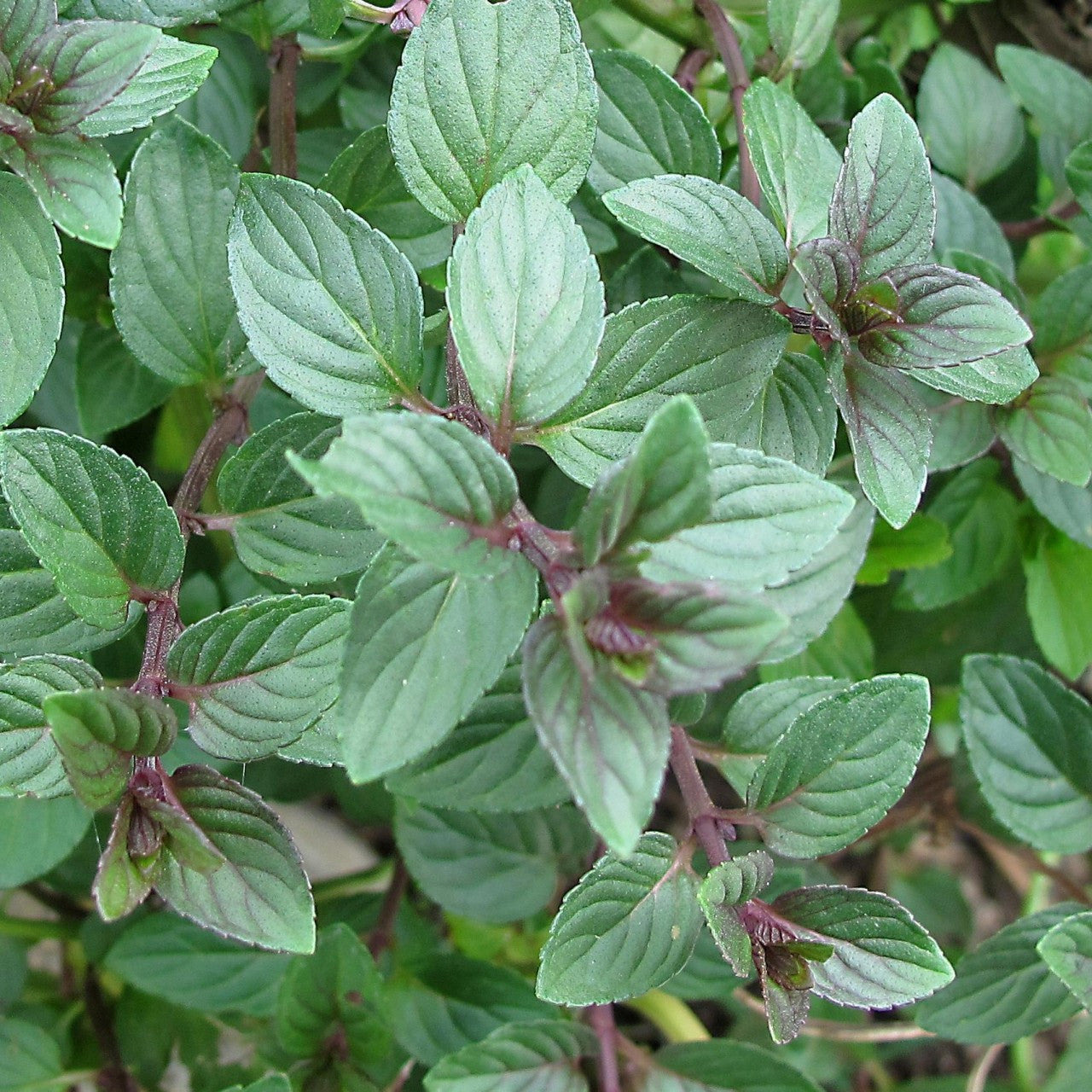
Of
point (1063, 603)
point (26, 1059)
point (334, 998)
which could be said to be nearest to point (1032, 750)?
point (1063, 603)

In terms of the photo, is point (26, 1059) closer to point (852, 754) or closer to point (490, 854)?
point (490, 854)

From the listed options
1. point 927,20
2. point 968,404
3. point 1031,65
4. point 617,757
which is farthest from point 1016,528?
point 617,757

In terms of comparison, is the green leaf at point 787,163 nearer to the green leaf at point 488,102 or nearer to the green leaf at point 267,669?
the green leaf at point 488,102

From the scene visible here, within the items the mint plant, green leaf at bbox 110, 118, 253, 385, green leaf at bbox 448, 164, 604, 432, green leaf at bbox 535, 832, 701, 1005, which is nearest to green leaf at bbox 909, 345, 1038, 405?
the mint plant

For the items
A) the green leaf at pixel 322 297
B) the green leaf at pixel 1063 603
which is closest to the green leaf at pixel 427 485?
the green leaf at pixel 322 297

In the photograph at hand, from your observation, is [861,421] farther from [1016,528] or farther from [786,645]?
[1016,528]

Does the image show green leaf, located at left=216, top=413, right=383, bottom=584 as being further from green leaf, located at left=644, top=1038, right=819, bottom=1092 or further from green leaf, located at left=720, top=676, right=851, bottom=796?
green leaf, located at left=644, top=1038, right=819, bottom=1092
